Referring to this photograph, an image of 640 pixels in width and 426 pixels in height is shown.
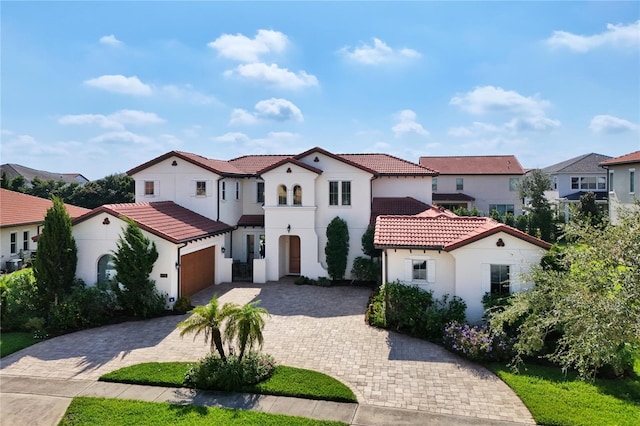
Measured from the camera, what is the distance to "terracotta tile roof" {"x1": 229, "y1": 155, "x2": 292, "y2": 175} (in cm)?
3115

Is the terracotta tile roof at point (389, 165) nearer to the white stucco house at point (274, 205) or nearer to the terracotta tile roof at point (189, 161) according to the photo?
the white stucco house at point (274, 205)

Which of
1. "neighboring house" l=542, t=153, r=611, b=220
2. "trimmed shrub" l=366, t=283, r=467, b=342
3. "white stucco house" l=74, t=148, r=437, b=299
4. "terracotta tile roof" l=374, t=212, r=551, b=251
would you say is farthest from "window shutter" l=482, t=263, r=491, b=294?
"neighboring house" l=542, t=153, r=611, b=220

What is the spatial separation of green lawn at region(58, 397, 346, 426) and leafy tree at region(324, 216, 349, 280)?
14.8 metres

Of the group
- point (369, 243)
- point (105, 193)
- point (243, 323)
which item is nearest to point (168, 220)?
point (369, 243)

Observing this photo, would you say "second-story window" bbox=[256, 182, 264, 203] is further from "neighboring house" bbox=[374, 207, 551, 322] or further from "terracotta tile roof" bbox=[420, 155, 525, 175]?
"terracotta tile roof" bbox=[420, 155, 525, 175]

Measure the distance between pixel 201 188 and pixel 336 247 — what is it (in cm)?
957

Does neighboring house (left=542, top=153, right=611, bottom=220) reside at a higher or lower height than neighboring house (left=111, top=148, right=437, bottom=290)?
higher

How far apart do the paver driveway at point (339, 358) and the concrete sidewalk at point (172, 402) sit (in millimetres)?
448

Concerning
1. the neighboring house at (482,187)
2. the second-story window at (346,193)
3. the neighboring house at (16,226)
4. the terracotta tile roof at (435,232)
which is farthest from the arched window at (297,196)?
the neighboring house at (482,187)

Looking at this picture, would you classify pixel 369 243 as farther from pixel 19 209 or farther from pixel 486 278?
pixel 19 209

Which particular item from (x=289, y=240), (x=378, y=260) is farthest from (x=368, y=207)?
(x=289, y=240)

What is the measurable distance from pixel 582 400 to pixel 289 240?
19138mm

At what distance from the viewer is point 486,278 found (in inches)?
640

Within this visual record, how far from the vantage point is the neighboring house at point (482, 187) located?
49656mm
